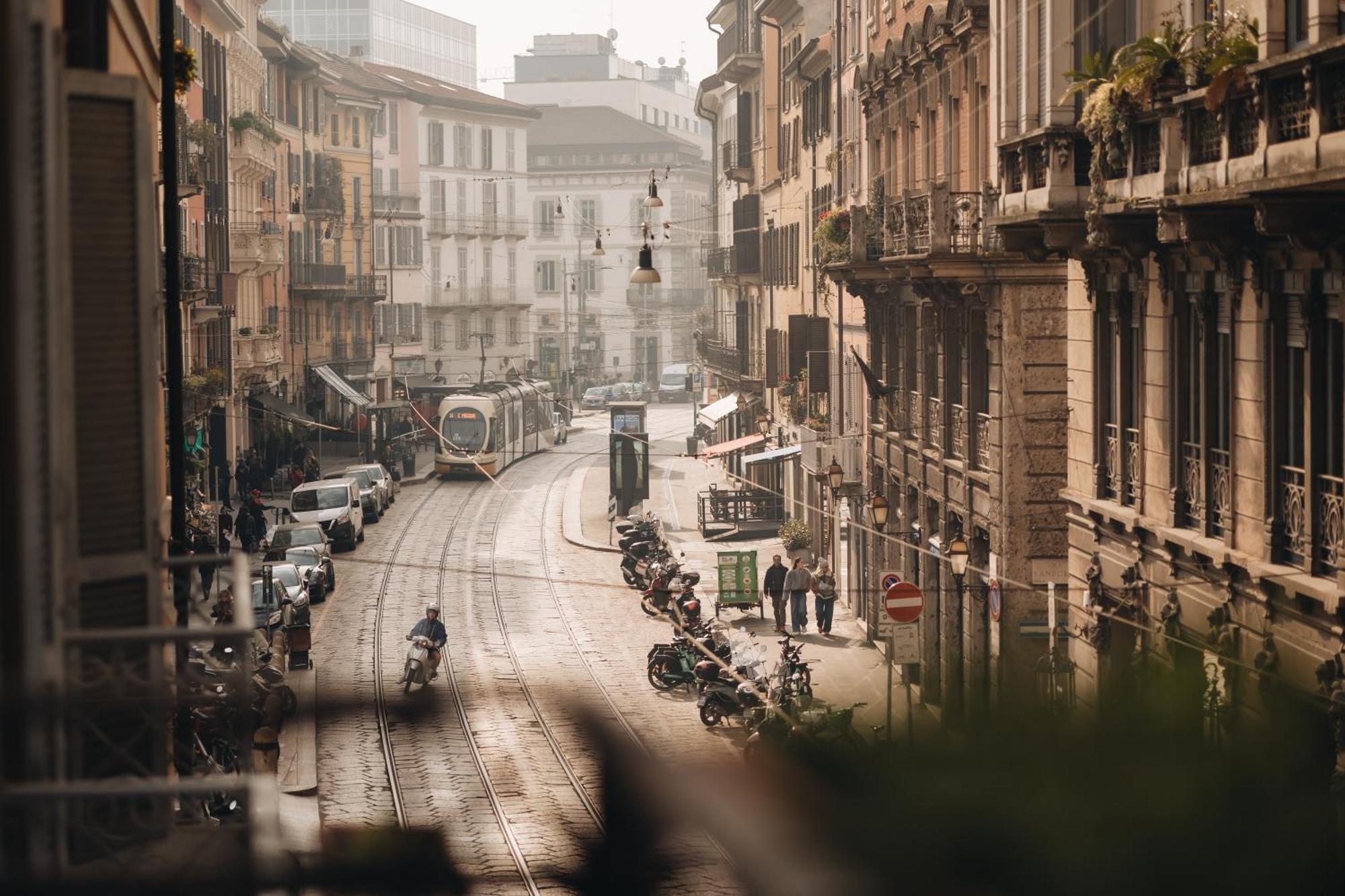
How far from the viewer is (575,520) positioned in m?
52.0

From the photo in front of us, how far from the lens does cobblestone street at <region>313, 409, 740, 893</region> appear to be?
12844 mm

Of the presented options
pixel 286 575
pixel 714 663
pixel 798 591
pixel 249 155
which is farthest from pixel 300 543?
pixel 249 155

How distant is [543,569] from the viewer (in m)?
42.3

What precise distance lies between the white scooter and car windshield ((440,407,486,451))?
33489 millimetres

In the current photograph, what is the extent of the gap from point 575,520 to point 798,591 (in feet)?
61.7

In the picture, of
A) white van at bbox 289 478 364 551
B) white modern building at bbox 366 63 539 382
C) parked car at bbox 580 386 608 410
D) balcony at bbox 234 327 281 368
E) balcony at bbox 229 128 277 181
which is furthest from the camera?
parked car at bbox 580 386 608 410

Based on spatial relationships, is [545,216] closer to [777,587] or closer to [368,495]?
[368,495]

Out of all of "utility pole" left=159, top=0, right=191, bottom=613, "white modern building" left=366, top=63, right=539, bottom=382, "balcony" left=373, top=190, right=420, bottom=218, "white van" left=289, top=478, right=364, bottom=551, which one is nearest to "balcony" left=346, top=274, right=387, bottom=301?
"balcony" left=373, top=190, right=420, bottom=218

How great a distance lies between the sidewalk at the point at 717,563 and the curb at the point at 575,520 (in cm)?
3

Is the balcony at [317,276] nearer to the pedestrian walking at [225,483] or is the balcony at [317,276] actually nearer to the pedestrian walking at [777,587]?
the pedestrian walking at [225,483]

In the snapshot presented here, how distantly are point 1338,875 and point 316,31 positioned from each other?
157966 millimetres

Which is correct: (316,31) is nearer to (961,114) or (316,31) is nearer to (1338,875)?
(961,114)

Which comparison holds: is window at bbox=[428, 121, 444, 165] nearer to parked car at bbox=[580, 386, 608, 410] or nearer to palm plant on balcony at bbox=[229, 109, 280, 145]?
parked car at bbox=[580, 386, 608, 410]

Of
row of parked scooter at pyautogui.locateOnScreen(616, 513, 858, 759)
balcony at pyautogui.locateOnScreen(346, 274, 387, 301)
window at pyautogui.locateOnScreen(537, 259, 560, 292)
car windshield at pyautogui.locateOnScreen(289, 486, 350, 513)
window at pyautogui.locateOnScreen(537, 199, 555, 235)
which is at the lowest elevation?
row of parked scooter at pyautogui.locateOnScreen(616, 513, 858, 759)
